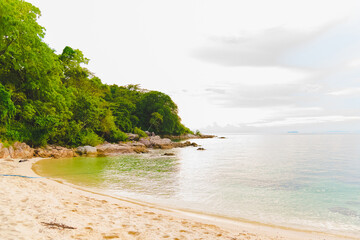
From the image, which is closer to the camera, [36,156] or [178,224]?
[178,224]

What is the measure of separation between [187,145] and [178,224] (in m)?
43.5

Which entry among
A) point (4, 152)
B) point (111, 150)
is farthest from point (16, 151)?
point (111, 150)

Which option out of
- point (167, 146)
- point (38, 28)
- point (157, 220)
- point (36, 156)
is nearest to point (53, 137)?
point (36, 156)

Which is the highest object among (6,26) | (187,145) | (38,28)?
(38,28)

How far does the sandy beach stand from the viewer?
4.59 m

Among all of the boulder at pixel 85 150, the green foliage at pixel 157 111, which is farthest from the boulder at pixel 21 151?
the green foliage at pixel 157 111

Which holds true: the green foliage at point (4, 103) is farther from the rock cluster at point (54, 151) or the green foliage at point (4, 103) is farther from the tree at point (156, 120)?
the tree at point (156, 120)

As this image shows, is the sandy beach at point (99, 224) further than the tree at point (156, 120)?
No

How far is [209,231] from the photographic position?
6.00 m

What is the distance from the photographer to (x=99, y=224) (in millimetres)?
5508

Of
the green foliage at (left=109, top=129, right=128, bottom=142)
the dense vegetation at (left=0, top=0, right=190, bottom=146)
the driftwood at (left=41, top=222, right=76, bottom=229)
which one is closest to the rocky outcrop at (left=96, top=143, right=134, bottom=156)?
the dense vegetation at (left=0, top=0, right=190, bottom=146)

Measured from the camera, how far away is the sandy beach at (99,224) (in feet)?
15.1

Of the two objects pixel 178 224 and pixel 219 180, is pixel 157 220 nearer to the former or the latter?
pixel 178 224

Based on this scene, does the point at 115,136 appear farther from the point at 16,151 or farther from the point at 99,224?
the point at 99,224
